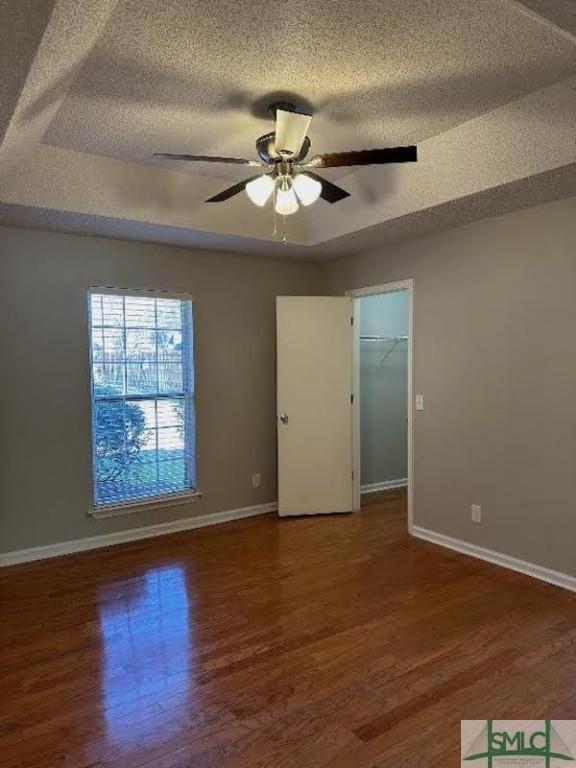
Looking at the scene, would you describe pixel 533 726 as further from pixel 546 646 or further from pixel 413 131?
pixel 413 131

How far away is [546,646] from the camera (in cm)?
251

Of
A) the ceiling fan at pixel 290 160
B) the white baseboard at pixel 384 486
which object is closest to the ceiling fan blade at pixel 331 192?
the ceiling fan at pixel 290 160

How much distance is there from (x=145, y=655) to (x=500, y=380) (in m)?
2.75

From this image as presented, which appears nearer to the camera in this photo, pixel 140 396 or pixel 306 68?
pixel 306 68

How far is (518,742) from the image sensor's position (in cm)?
190

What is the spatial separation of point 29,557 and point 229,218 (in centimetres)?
292

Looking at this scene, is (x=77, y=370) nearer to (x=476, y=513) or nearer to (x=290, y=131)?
(x=290, y=131)

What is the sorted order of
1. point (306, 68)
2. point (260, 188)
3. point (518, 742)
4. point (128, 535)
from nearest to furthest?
point (518, 742) < point (306, 68) < point (260, 188) < point (128, 535)

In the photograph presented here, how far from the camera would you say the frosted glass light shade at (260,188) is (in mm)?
→ 2635

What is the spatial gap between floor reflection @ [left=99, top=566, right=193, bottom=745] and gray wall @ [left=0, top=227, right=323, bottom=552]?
37.1 inches

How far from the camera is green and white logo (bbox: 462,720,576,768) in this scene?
183 centimetres

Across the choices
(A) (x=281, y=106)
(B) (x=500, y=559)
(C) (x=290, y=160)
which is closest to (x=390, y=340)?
(B) (x=500, y=559)

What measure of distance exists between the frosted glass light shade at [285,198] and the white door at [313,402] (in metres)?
1.81

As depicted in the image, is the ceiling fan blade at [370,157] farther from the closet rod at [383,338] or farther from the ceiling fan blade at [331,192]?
the closet rod at [383,338]
